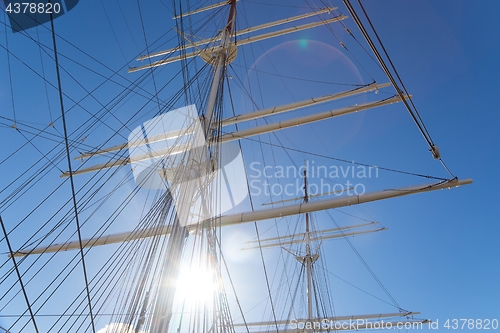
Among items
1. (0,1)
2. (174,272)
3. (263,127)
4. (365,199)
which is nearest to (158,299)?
(174,272)

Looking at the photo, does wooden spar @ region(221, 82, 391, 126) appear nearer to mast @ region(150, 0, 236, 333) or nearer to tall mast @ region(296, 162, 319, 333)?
mast @ region(150, 0, 236, 333)

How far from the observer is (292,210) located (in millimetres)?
8344

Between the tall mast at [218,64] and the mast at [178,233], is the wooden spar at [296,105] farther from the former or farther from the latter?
the mast at [178,233]

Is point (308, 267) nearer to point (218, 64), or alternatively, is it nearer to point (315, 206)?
point (315, 206)

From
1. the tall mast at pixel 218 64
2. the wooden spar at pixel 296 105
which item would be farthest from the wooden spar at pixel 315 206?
the wooden spar at pixel 296 105

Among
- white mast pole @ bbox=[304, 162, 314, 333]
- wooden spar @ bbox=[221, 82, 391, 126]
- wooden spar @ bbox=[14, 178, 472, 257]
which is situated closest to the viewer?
wooden spar @ bbox=[14, 178, 472, 257]

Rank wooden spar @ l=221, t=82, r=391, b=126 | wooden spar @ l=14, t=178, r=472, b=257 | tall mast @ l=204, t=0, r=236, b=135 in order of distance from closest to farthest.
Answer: tall mast @ l=204, t=0, r=236, b=135 → wooden spar @ l=14, t=178, r=472, b=257 → wooden spar @ l=221, t=82, r=391, b=126

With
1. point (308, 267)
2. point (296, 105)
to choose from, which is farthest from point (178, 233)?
point (308, 267)

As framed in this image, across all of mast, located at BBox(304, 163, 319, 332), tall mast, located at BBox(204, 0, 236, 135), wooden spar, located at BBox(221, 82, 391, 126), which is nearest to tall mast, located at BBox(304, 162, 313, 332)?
mast, located at BBox(304, 163, 319, 332)

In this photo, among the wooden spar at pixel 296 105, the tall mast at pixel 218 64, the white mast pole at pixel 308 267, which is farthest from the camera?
the white mast pole at pixel 308 267

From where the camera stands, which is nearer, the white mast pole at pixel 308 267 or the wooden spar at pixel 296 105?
the wooden spar at pixel 296 105

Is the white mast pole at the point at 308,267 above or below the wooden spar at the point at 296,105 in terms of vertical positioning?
below

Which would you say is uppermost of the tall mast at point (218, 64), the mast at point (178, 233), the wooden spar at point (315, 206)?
the tall mast at point (218, 64)

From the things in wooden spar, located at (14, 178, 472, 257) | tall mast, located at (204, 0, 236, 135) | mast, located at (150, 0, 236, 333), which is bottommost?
mast, located at (150, 0, 236, 333)
